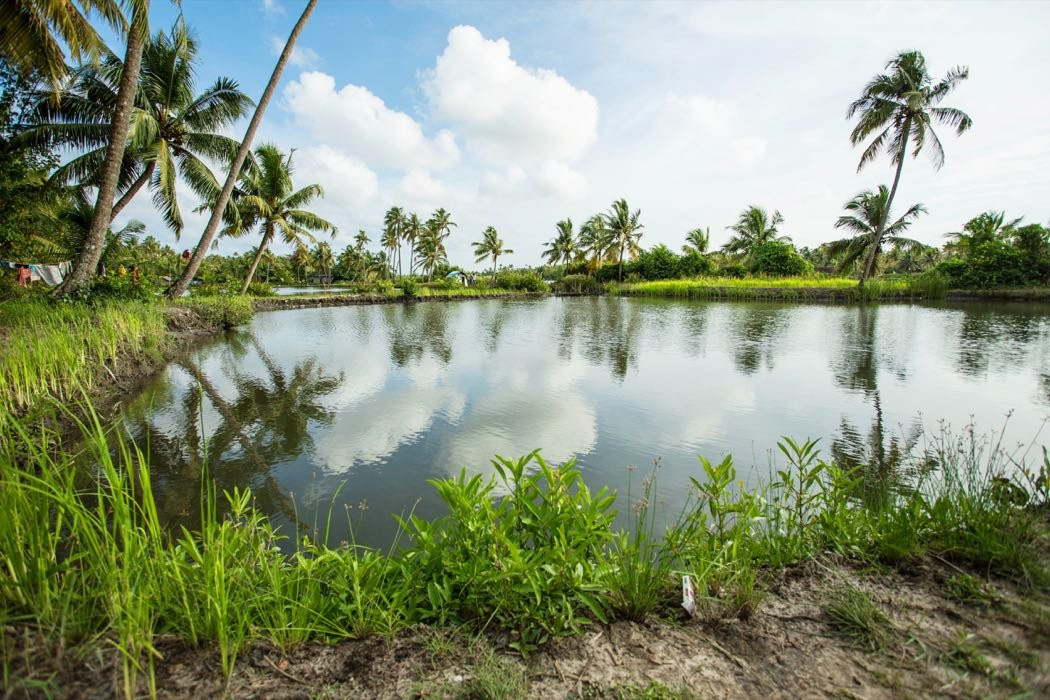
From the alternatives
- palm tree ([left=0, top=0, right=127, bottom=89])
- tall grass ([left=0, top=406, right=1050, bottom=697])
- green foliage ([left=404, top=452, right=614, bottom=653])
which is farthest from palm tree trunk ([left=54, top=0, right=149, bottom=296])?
green foliage ([left=404, top=452, right=614, bottom=653])

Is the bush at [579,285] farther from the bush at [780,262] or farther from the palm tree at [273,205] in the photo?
the palm tree at [273,205]

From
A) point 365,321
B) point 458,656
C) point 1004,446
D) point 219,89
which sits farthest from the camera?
point 365,321

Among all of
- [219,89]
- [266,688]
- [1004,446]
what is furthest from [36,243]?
[1004,446]

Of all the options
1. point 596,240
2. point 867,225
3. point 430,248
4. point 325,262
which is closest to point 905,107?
point 867,225

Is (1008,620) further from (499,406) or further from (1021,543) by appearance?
(499,406)

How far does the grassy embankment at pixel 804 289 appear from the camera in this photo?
85.9 ft

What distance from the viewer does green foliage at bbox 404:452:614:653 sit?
1.80m

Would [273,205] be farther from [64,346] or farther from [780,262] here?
[780,262]

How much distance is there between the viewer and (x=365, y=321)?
1967cm

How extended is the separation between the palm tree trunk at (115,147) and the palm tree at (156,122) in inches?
149

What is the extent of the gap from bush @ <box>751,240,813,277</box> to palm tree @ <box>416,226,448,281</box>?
31692 millimetres

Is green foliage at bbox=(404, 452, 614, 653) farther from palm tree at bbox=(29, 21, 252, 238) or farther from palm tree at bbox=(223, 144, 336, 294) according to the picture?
palm tree at bbox=(223, 144, 336, 294)

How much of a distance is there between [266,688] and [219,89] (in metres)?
19.2

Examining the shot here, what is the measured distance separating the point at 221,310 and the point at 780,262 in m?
37.5
